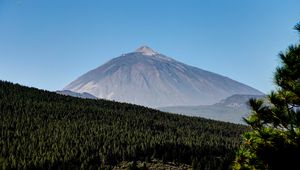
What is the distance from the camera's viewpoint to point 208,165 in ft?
217

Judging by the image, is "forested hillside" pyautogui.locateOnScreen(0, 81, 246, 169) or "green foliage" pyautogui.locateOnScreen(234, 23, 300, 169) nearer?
"green foliage" pyautogui.locateOnScreen(234, 23, 300, 169)

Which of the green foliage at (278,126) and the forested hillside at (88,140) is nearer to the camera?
the green foliage at (278,126)

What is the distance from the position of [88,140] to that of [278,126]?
6098cm

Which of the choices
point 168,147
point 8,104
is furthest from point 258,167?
point 8,104

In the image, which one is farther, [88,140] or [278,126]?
[88,140]

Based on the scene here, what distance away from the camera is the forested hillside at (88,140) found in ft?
212

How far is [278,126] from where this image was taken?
21391mm

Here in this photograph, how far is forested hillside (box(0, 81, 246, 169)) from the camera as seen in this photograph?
64.6 meters

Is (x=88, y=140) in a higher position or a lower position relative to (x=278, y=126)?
higher

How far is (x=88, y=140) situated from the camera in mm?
80062

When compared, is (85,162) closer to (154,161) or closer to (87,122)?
(154,161)

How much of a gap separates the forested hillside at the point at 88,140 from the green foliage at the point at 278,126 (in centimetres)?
4010

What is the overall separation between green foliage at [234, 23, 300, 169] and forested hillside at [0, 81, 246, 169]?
40096 mm

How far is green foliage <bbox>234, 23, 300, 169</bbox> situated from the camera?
20.4 m
